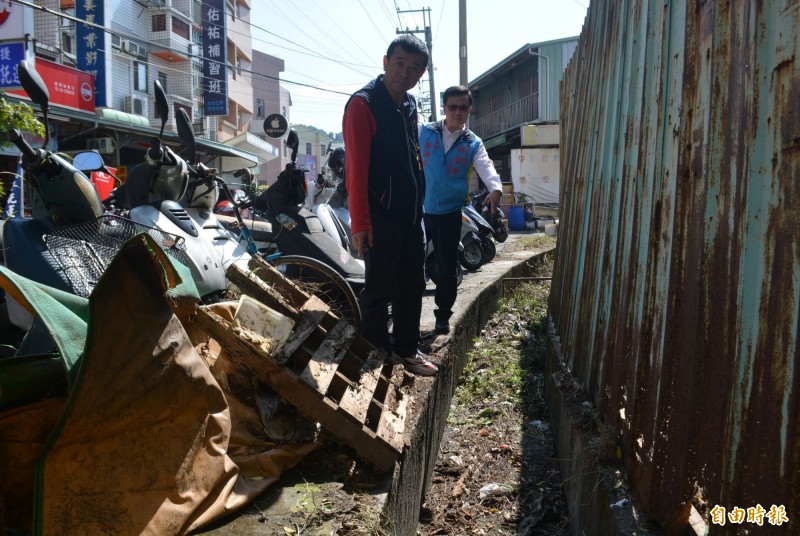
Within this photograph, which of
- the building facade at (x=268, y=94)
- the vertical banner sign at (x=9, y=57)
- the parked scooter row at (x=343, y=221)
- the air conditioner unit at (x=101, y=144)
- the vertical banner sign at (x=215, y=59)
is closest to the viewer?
the parked scooter row at (x=343, y=221)

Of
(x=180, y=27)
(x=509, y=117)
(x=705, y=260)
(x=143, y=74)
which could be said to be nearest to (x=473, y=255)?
(x=705, y=260)

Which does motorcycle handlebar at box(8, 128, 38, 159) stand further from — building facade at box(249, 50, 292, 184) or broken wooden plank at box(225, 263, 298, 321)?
building facade at box(249, 50, 292, 184)

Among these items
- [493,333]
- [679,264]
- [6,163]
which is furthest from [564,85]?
[6,163]

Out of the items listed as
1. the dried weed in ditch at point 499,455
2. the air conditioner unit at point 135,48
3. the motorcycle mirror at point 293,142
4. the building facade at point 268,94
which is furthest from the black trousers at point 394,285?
the building facade at point 268,94

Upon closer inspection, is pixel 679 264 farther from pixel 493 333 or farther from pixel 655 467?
pixel 493 333

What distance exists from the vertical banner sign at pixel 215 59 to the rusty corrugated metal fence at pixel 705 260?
25.0 m

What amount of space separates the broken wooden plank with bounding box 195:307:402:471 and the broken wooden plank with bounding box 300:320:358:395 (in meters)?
0.05

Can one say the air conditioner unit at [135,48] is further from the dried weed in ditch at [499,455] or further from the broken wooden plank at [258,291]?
the broken wooden plank at [258,291]

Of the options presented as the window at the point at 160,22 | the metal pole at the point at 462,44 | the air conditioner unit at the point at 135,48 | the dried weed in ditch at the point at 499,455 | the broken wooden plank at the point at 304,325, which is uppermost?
the window at the point at 160,22

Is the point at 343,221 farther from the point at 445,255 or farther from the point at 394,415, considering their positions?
the point at 394,415

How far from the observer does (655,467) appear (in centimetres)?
190

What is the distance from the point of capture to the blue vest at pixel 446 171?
4582 millimetres

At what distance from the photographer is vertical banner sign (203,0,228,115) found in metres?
25.7

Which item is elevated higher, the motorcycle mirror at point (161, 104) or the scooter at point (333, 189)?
the motorcycle mirror at point (161, 104)
